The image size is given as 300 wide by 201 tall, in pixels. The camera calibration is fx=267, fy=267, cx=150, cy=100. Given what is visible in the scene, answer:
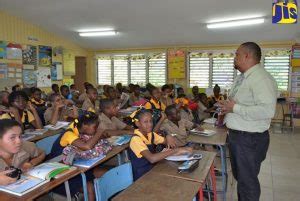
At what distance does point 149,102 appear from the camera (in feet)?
15.9

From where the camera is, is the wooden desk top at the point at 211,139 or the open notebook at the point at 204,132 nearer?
the wooden desk top at the point at 211,139

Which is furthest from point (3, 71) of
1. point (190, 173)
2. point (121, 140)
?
point (190, 173)

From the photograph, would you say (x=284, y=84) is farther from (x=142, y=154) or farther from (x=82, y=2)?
(x=142, y=154)

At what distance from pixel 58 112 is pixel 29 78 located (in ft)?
13.5

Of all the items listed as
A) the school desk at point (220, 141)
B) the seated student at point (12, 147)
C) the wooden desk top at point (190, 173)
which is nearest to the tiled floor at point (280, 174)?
the school desk at point (220, 141)

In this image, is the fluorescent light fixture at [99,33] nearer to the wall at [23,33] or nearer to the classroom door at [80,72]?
the wall at [23,33]

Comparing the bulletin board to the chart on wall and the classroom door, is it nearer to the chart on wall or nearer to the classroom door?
the classroom door

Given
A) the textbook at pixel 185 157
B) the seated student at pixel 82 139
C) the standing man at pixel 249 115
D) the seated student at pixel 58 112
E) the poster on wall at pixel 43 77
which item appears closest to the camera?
the standing man at pixel 249 115

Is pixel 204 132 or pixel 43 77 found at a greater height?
pixel 43 77

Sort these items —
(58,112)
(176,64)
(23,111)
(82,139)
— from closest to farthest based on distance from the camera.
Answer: (82,139) → (23,111) → (58,112) → (176,64)

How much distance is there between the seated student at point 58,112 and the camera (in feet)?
12.3

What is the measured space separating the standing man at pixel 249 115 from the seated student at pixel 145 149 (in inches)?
16.5

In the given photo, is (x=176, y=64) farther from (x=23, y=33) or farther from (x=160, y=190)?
(x=160, y=190)

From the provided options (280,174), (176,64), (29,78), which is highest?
(176,64)
